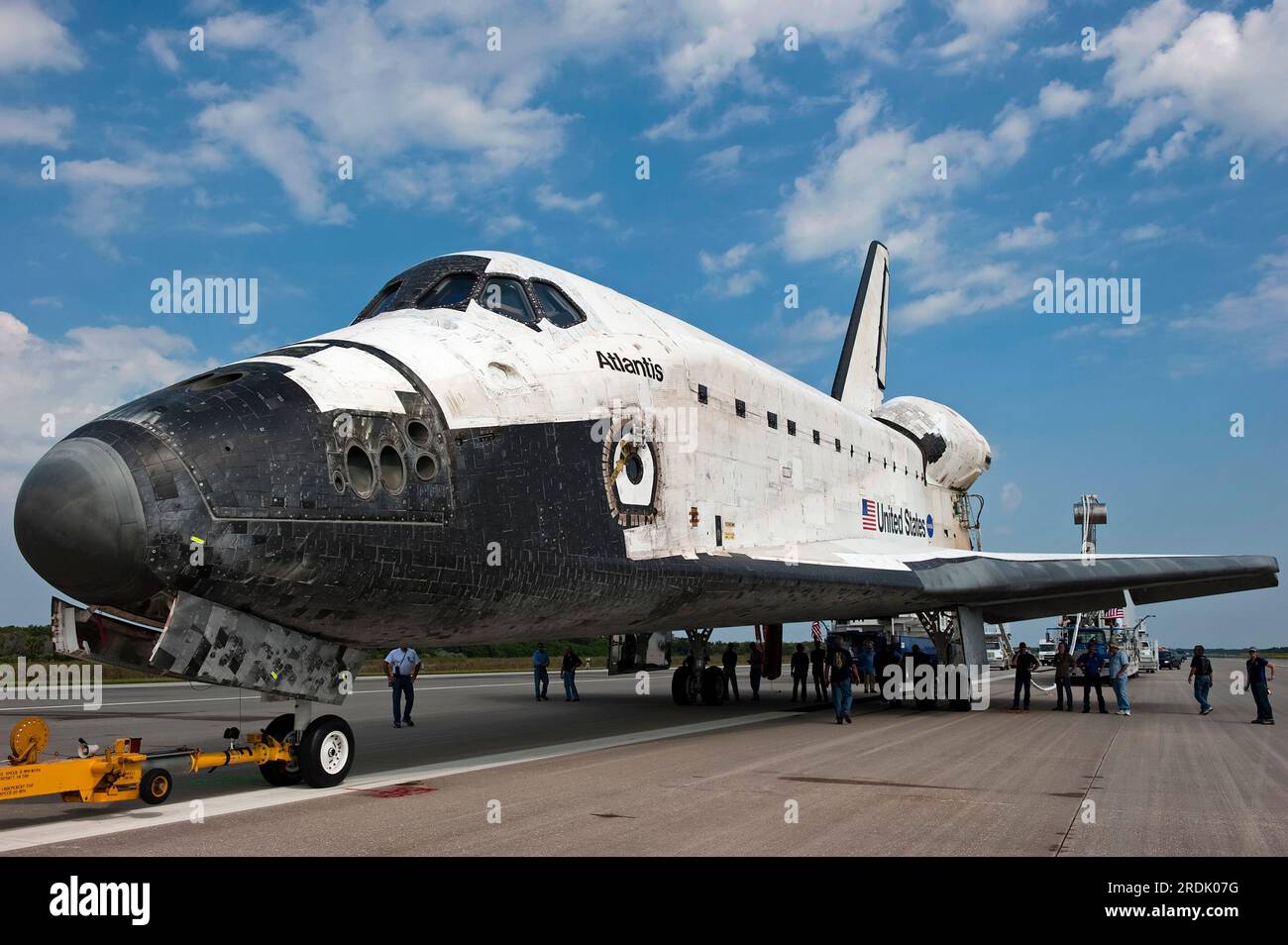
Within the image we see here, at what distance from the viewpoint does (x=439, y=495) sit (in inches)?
226

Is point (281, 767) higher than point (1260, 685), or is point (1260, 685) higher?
point (281, 767)

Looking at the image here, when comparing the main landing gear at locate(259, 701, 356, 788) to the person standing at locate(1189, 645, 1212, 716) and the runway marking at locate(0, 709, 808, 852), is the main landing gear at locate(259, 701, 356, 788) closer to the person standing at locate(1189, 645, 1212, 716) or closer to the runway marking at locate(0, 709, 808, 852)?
the runway marking at locate(0, 709, 808, 852)

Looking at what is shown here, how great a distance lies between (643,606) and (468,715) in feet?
22.7

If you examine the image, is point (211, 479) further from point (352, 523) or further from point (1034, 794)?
point (1034, 794)

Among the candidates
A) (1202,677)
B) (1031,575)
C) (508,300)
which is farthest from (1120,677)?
(508,300)

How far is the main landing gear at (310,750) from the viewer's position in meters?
6.02

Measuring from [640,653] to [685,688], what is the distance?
1.27 metres

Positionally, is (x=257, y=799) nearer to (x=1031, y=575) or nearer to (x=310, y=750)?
(x=310, y=750)

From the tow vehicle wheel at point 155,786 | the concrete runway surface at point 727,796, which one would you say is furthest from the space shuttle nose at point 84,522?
the tow vehicle wheel at point 155,786

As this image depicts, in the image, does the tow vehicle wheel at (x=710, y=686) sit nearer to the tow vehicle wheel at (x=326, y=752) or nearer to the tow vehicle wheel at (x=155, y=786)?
the tow vehicle wheel at (x=326, y=752)

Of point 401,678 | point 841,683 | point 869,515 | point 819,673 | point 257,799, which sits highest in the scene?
point 869,515

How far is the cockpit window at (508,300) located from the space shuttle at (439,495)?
2 centimetres

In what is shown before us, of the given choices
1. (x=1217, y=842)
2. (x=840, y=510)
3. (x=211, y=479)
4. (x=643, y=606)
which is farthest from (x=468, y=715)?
(x=1217, y=842)

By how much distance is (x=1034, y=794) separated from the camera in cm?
625
